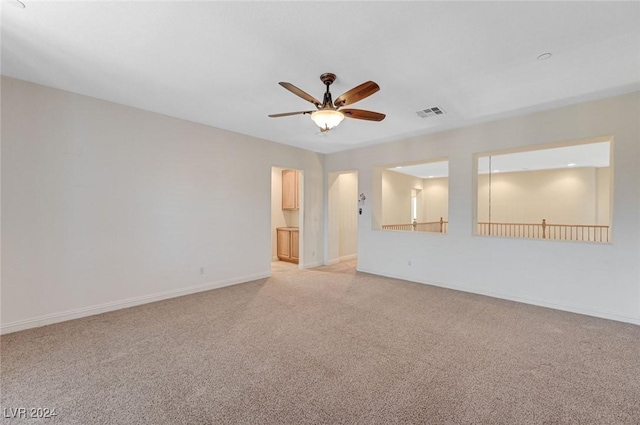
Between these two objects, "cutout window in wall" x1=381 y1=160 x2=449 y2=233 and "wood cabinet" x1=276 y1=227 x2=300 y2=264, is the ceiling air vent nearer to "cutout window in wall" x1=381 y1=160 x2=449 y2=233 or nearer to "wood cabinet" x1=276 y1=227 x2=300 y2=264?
"cutout window in wall" x1=381 y1=160 x2=449 y2=233

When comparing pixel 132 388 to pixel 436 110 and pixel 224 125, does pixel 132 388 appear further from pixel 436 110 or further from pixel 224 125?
pixel 436 110

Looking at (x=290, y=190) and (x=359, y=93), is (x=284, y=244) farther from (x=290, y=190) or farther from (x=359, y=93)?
(x=359, y=93)

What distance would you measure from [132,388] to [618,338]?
14.8 feet

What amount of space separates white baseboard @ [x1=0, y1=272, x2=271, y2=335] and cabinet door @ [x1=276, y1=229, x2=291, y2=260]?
2.16 m

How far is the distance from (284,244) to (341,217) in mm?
1636

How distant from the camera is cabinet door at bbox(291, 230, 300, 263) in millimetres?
6707

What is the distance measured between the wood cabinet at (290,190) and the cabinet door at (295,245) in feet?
2.27

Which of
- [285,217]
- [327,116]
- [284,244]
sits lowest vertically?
[284,244]

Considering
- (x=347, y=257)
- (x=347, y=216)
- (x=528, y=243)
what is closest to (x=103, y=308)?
(x=347, y=257)

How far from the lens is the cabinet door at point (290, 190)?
7.05m

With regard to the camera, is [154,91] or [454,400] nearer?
[454,400]

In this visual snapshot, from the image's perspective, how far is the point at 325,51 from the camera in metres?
2.37

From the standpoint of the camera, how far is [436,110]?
3.76 m

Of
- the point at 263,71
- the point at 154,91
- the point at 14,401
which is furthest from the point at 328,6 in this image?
the point at 14,401
